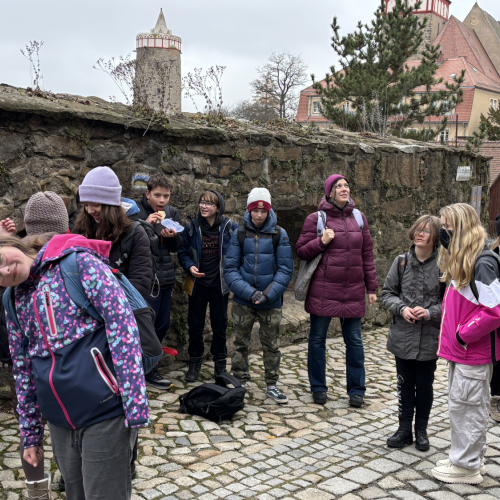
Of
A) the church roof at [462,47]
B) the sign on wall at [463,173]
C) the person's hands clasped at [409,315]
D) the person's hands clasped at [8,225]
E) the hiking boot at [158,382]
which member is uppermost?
→ the church roof at [462,47]

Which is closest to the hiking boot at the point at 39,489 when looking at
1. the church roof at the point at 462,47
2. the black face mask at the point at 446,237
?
the black face mask at the point at 446,237

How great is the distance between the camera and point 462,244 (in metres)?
3.63

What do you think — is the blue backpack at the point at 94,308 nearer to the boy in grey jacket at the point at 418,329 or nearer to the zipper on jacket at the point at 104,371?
the zipper on jacket at the point at 104,371

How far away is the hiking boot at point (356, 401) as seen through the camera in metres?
5.00

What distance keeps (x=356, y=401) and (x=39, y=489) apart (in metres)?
2.68

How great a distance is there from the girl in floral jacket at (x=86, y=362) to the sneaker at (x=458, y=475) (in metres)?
2.15

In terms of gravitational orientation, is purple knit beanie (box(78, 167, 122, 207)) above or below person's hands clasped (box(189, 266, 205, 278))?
above

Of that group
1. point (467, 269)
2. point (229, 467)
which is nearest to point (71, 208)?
point (229, 467)

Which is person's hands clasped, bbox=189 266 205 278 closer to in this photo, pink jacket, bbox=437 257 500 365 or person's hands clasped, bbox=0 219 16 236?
person's hands clasped, bbox=0 219 16 236

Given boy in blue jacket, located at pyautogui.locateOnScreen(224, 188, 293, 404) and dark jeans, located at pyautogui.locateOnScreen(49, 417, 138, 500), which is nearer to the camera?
dark jeans, located at pyautogui.locateOnScreen(49, 417, 138, 500)

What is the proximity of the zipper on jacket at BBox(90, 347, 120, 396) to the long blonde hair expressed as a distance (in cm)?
222

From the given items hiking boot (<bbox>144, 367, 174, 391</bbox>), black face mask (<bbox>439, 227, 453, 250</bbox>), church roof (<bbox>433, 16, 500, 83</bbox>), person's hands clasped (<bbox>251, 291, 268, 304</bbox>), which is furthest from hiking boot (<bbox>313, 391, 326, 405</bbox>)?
church roof (<bbox>433, 16, 500, 83</bbox>)

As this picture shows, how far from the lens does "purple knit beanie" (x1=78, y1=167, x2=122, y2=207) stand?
3.60 metres

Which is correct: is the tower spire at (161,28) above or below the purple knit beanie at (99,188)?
above
